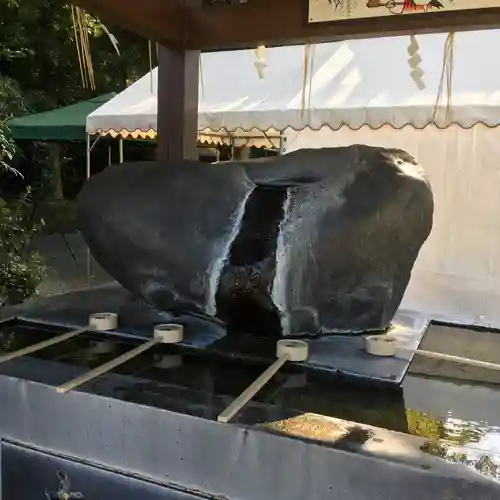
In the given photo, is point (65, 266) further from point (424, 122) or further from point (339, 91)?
point (424, 122)

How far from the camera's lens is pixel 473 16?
1890 millimetres

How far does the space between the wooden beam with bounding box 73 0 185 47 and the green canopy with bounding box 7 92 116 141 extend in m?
3.93

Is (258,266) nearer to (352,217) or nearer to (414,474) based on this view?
(352,217)

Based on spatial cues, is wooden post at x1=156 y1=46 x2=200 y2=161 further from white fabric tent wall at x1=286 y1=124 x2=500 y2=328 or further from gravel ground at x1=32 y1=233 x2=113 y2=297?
gravel ground at x1=32 y1=233 x2=113 y2=297

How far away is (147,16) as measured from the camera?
2.12 m

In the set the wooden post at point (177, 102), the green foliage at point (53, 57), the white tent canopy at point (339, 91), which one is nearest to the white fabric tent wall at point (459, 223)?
the white tent canopy at point (339, 91)

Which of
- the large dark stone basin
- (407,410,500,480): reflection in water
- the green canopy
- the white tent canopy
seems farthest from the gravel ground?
(407,410,500,480): reflection in water

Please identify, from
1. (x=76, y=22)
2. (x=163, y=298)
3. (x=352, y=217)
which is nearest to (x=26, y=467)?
(x=163, y=298)

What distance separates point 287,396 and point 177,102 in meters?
1.42

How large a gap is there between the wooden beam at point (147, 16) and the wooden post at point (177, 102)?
0.08 m

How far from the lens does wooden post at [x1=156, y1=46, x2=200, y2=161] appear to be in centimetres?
240

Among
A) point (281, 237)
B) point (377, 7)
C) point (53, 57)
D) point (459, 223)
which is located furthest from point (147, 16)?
point (53, 57)

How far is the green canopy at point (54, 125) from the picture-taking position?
20.1 ft

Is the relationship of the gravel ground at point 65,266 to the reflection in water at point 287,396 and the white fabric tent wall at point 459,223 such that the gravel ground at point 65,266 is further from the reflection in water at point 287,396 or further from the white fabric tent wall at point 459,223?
the reflection in water at point 287,396
